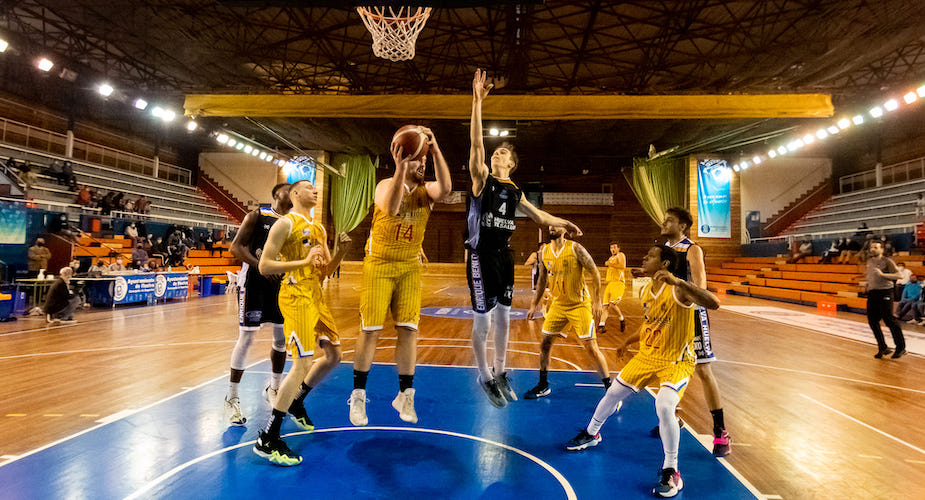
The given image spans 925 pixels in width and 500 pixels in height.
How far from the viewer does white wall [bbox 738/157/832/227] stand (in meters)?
24.0

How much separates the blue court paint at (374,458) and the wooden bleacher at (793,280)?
46.6ft

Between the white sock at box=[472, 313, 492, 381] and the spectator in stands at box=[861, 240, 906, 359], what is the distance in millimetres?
7027

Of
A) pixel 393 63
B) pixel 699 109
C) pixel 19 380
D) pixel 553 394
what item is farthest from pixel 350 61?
pixel 553 394

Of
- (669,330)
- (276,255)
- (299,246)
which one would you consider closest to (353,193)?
(299,246)

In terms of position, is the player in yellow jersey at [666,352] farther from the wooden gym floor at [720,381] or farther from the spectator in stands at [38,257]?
the spectator in stands at [38,257]

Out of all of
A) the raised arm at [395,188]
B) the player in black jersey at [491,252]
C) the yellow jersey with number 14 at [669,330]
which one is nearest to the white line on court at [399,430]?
the player in black jersey at [491,252]

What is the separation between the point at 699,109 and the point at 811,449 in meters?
11.5

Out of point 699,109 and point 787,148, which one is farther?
point 787,148

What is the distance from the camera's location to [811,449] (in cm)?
359

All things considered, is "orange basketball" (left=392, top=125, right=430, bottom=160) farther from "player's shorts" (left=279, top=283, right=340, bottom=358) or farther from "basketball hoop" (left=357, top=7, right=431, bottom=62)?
"basketball hoop" (left=357, top=7, right=431, bottom=62)

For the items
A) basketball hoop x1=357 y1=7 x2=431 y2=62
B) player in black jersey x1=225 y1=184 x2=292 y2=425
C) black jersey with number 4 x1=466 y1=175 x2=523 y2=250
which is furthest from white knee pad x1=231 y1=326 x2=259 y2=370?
basketball hoop x1=357 y1=7 x2=431 y2=62

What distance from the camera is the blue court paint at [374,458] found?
2764 millimetres

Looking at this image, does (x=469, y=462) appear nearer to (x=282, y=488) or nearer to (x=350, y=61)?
(x=282, y=488)

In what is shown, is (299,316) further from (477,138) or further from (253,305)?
(477,138)
